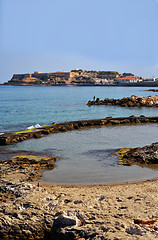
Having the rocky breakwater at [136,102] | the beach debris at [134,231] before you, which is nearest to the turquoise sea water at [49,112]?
the rocky breakwater at [136,102]

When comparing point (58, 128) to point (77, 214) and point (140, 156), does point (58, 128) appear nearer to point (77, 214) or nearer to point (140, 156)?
point (140, 156)

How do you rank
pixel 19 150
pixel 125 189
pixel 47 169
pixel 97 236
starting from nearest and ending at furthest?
pixel 97 236 → pixel 125 189 → pixel 47 169 → pixel 19 150

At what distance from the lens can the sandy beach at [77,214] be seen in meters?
6.10

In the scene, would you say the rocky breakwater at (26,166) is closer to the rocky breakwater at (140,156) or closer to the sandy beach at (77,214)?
the sandy beach at (77,214)

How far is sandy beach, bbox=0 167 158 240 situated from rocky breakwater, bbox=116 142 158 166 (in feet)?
15.3

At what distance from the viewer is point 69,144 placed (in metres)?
18.4

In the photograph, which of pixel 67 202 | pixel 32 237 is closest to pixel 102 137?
pixel 67 202

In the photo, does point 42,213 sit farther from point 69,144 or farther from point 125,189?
point 69,144

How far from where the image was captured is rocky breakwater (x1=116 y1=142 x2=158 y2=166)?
528 inches

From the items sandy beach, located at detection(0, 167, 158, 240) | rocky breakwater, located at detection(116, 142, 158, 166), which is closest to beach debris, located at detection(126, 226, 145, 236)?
sandy beach, located at detection(0, 167, 158, 240)

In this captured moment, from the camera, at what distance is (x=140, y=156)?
1379 centimetres

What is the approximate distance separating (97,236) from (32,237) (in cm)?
167

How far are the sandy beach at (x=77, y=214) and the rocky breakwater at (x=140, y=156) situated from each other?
4648 millimetres

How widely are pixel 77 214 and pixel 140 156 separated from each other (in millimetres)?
7802
